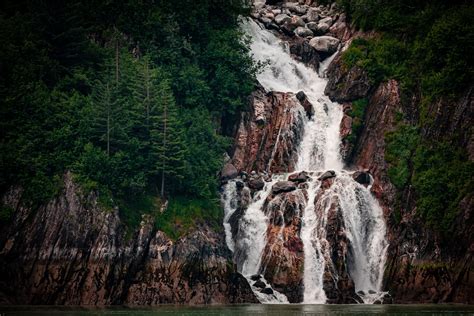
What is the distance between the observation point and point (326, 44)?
375 feet

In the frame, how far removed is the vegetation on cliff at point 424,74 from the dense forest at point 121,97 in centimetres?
1654

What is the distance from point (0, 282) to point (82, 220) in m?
9.62

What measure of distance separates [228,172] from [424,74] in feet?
82.5

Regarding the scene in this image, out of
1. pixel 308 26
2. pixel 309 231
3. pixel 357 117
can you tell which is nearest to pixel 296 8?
pixel 308 26

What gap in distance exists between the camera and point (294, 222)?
284 feet

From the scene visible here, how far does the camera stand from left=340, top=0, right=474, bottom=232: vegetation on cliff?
272ft

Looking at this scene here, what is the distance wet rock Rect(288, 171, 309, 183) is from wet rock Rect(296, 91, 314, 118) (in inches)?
476

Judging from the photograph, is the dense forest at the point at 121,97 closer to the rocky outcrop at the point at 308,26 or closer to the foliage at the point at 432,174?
the rocky outcrop at the point at 308,26

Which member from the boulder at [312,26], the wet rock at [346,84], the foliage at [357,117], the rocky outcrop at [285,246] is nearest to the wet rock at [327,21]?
the boulder at [312,26]

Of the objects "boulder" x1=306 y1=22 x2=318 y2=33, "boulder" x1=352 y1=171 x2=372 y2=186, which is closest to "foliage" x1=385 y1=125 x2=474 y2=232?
"boulder" x1=352 y1=171 x2=372 y2=186

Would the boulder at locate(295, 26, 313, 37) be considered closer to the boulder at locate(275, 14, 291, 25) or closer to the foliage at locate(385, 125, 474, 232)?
the boulder at locate(275, 14, 291, 25)

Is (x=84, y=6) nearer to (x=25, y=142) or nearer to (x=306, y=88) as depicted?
(x=25, y=142)

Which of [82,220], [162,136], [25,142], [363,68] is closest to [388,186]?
[363,68]

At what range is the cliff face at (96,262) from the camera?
7781 centimetres
